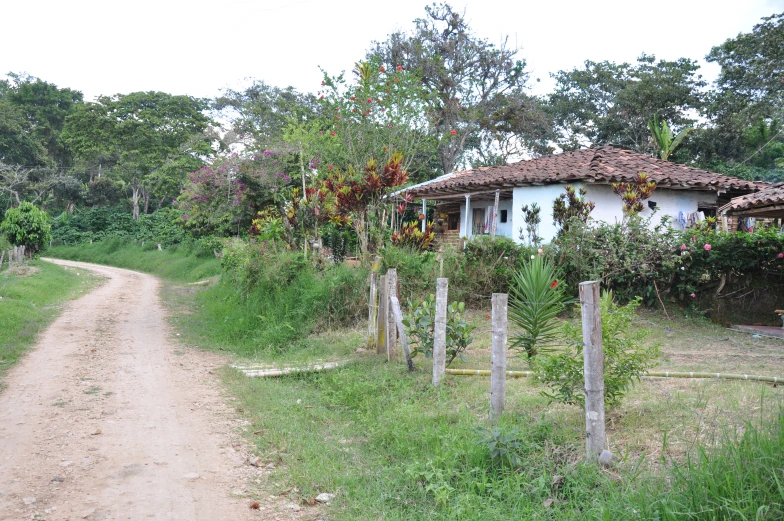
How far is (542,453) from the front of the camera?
431cm

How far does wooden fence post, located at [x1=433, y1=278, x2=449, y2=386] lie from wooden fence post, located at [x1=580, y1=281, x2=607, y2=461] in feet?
8.32

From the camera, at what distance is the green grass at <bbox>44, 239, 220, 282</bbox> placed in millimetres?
23766

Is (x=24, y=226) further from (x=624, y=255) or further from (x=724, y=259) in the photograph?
(x=724, y=259)

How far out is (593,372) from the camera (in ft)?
13.3

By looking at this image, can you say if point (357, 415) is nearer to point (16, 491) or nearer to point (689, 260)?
point (16, 491)

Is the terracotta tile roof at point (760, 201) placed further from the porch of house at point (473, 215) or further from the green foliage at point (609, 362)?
the porch of house at point (473, 215)

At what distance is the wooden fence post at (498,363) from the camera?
5133 mm

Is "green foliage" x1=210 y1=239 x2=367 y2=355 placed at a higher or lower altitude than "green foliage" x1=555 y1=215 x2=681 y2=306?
lower

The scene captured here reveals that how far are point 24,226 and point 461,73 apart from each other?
1949 cm

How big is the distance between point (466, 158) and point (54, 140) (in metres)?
33.5

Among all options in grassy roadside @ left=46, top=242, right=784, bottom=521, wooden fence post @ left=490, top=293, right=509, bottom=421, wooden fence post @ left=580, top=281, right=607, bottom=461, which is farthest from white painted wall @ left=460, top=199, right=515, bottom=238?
wooden fence post @ left=580, top=281, right=607, bottom=461

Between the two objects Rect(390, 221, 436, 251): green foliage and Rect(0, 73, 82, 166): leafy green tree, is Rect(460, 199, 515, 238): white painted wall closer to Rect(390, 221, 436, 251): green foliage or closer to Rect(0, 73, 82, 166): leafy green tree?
Rect(390, 221, 436, 251): green foliage

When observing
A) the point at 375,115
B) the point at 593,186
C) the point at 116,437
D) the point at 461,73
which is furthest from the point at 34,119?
the point at 116,437

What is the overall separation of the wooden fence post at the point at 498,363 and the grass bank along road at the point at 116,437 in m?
2.19
